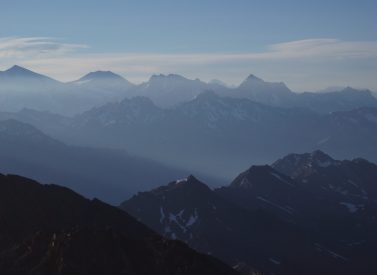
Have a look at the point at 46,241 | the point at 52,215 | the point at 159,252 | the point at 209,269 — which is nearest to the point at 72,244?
the point at 46,241

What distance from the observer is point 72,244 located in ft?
490

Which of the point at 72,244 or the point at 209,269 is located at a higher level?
the point at 72,244

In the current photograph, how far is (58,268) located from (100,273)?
9.57m

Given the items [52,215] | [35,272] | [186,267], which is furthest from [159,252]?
[52,215]

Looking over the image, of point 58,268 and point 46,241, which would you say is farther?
point 46,241

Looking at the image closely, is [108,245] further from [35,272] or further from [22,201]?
[22,201]

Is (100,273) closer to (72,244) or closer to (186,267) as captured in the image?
(72,244)

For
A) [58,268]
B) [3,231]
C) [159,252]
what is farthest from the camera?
[3,231]

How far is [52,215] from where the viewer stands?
19762cm

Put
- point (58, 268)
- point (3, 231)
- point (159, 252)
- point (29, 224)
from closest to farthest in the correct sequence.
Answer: point (58, 268), point (159, 252), point (3, 231), point (29, 224)

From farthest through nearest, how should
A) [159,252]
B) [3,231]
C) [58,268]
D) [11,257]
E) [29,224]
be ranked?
[29,224], [3,231], [159,252], [11,257], [58,268]

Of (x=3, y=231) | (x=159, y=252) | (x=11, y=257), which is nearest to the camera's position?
(x=11, y=257)

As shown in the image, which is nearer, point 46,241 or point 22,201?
point 46,241

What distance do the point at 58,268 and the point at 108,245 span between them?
16956mm
